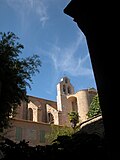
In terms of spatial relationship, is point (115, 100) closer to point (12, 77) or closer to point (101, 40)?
point (101, 40)

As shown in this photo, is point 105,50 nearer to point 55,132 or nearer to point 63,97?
point 55,132

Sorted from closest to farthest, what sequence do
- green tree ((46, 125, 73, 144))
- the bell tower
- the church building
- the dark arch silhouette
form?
1. the dark arch silhouette
2. green tree ((46, 125, 73, 144))
3. the church building
4. the bell tower

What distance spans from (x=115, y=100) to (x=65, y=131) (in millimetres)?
25039

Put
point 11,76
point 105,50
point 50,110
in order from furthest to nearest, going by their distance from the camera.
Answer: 1. point 50,110
2. point 11,76
3. point 105,50

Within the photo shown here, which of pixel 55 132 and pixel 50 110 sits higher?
pixel 50 110

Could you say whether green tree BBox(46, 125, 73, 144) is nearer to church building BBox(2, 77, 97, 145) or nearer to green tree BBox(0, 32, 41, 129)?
church building BBox(2, 77, 97, 145)

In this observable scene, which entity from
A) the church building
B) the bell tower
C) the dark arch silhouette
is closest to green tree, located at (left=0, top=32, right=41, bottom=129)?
the dark arch silhouette

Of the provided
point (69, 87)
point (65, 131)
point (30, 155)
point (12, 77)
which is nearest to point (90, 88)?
point (69, 87)

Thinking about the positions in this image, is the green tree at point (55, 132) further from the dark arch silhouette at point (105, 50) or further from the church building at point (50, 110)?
→ the dark arch silhouette at point (105, 50)

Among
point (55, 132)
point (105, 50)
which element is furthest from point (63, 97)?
point (105, 50)

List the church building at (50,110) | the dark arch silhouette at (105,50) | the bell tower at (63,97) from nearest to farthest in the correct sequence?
the dark arch silhouette at (105,50) → the church building at (50,110) → the bell tower at (63,97)

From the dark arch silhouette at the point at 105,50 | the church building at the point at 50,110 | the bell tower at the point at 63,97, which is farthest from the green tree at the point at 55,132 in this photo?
the dark arch silhouette at the point at 105,50

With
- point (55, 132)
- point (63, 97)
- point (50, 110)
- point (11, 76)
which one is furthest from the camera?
point (63, 97)

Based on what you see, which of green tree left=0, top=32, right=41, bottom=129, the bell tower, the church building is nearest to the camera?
green tree left=0, top=32, right=41, bottom=129
